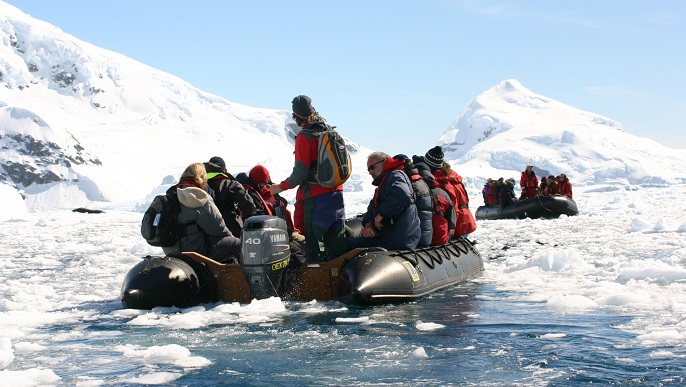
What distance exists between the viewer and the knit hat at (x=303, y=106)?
24.2 ft

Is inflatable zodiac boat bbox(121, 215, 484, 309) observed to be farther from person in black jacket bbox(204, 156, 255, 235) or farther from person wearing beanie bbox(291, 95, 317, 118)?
person wearing beanie bbox(291, 95, 317, 118)

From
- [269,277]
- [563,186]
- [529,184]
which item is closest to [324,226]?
[269,277]

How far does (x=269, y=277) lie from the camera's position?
6852mm

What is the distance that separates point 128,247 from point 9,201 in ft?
83.7

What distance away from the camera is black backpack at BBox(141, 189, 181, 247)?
7.27 m

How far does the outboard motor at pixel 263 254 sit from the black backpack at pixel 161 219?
0.90m

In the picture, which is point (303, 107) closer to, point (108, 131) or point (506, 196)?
point (506, 196)

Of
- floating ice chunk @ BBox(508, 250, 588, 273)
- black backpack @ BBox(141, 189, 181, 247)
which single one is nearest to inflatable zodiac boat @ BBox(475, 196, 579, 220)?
floating ice chunk @ BBox(508, 250, 588, 273)

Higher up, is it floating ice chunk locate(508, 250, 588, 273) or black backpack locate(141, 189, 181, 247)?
black backpack locate(141, 189, 181, 247)

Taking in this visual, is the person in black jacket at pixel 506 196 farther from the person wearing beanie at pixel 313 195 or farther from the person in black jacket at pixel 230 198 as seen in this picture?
the person wearing beanie at pixel 313 195

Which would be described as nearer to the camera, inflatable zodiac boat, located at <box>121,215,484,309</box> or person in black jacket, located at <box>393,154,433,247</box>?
inflatable zodiac boat, located at <box>121,215,484,309</box>

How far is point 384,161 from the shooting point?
771cm

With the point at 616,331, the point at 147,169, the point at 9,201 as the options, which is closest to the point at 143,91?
the point at 147,169

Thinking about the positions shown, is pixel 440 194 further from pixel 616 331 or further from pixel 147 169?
pixel 147 169
